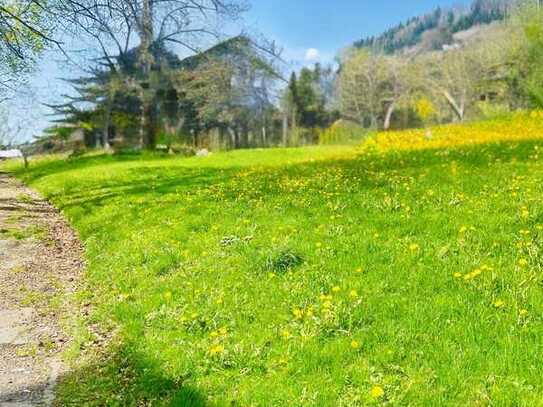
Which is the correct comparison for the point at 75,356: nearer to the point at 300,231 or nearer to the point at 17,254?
the point at 300,231

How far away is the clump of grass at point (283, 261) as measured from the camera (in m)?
7.04

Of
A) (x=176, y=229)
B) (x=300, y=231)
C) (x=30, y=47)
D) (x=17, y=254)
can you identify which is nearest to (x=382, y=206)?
(x=300, y=231)

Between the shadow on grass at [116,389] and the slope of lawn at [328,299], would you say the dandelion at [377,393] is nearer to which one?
the slope of lawn at [328,299]

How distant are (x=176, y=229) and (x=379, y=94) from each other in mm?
70850

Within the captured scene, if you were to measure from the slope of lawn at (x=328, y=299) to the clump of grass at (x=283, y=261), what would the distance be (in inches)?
0.8

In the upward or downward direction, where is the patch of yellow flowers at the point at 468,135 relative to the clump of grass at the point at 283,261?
upward

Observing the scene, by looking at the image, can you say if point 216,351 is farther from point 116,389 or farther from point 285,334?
point 116,389

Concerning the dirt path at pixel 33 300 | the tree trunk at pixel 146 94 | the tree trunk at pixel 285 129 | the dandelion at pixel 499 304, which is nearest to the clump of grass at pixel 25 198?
the dirt path at pixel 33 300

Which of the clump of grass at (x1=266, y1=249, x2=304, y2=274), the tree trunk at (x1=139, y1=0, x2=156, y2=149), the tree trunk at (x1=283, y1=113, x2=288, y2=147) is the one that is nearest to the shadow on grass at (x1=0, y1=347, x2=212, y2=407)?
the clump of grass at (x1=266, y1=249, x2=304, y2=274)

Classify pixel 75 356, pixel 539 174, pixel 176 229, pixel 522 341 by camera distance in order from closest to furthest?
pixel 522 341, pixel 75 356, pixel 176 229, pixel 539 174

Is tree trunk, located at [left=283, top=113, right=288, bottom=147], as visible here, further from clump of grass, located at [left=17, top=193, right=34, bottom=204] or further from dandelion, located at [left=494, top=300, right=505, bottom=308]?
dandelion, located at [left=494, top=300, right=505, bottom=308]

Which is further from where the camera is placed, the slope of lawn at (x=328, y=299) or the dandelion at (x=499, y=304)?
the dandelion at (x=499, y=304)

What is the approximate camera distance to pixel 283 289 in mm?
6348

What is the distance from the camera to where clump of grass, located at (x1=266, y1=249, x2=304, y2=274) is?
7039 millimetres
